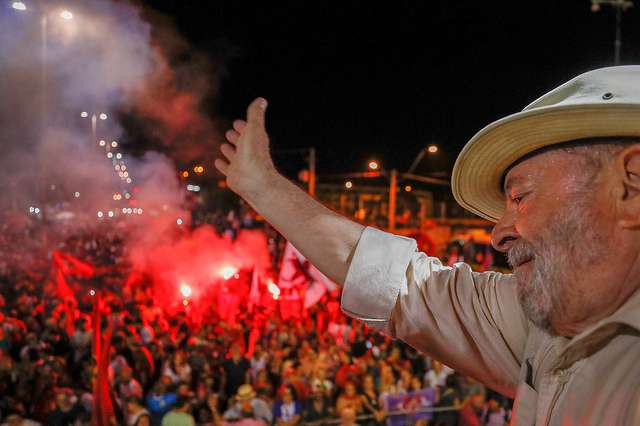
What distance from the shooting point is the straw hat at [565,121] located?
43.6 inches

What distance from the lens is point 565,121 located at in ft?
3.86

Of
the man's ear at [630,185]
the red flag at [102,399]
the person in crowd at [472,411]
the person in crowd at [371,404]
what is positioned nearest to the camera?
the man's ear at [630,185]

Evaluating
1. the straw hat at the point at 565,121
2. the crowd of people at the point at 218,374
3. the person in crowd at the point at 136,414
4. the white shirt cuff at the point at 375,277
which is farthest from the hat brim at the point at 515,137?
the person in crowd at the point at 136,414

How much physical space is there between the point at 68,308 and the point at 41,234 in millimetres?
10615

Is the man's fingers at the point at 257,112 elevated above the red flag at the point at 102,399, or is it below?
above

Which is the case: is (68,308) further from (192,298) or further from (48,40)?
(48,40)

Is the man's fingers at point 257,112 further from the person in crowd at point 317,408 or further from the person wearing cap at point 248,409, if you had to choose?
the person in crowd at point 317,408

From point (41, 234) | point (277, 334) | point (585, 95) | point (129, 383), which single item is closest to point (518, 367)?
point (585, 95)

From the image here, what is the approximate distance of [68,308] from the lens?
10.8 meters

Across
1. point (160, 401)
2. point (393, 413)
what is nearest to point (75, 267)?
point (160, 401)

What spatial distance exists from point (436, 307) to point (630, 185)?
52 cm

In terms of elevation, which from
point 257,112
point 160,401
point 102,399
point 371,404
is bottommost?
point 371,404

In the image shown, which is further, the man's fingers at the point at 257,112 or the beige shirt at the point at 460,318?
the man's fingers at the point at 257,112

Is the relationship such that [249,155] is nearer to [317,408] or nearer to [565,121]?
[565,121]
